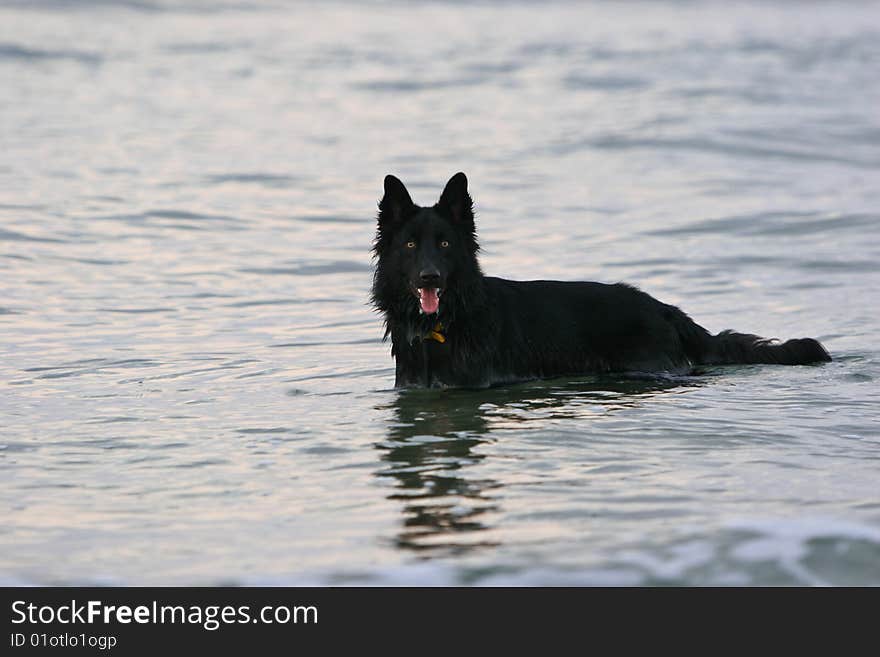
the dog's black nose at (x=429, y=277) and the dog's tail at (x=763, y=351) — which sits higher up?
the dog's black nose at (x=429, y=277)

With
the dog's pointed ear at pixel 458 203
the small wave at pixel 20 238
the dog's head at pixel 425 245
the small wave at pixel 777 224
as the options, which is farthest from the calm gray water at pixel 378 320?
the dog's pointed ear at pixel 458 203

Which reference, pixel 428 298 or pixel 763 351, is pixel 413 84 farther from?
pixel 428 298

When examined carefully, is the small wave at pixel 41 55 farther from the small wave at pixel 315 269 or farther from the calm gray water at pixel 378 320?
the small wave at pixel 315 269

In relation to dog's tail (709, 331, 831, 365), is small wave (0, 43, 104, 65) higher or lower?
higher

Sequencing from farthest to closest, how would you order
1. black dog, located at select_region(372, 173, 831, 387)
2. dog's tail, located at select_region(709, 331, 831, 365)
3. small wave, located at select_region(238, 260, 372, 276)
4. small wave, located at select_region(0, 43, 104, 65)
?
small wave, located at select_region(0, 43, 104, 65) → small wave, located at select_region(238, 260, 372, 276) → dog's tail, located at select_region(709, 331, 831, 365) → black dog, located at select_region(372, 173, 831, 387)

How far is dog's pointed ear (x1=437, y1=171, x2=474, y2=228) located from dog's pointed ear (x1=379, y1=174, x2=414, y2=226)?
8.7 inches

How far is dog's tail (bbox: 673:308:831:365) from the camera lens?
9.40 m

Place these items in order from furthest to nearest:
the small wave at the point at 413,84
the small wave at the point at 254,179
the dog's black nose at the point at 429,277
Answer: the small wave at the point at 413,84
the small wave at the point at 254,179
the dog's black nose at the point at 429,277

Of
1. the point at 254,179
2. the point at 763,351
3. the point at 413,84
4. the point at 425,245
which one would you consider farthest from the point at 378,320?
the point at 413,84

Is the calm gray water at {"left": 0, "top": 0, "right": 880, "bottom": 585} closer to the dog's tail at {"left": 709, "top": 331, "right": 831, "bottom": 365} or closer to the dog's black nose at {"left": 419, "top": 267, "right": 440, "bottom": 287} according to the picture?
the dog's tail at {"left": 709, "top": 331, "right": 831, "bottom": 365}

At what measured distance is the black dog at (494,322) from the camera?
28.0 feet

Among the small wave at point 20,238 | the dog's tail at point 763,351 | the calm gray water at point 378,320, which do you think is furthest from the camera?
the small wave at point 20,238

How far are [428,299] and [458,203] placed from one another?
662 millimetres

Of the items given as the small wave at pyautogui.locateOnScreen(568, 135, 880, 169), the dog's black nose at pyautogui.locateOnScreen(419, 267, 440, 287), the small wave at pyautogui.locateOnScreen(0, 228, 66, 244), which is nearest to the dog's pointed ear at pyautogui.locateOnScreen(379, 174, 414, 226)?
the dog's black nose at pyautogui.locateOnScreen(419, 267, 440, 287)
